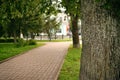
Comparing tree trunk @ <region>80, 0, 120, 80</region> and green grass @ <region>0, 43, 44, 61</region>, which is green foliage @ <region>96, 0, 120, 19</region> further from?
green grass @ <region>0, 43, 44, 61</region>

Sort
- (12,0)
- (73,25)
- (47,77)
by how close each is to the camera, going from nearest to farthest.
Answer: (47,77) → (12,0) → (73,25)

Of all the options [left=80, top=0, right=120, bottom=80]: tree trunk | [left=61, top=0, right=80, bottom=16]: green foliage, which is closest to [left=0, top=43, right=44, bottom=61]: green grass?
[left=61, top=0, right=80, bottom=16]: green foliage

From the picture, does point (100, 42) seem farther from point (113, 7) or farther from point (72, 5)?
point (72, 5)

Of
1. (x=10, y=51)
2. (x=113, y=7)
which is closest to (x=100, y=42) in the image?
(x=113, y=7)

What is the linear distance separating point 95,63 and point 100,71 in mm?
174

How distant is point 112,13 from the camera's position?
4.59 metres

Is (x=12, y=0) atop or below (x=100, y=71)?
atop

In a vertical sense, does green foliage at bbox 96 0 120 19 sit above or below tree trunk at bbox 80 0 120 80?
above

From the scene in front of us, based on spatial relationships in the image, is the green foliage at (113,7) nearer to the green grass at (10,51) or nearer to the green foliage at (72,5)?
the green foliage at (72,5)

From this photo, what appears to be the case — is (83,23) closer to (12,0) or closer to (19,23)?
(12,0)

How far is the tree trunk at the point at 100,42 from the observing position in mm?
4660

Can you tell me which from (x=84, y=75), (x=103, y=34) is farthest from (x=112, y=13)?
(x=84, y=75)

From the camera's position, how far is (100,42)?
4.75m

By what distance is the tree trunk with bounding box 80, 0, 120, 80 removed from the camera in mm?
4660
